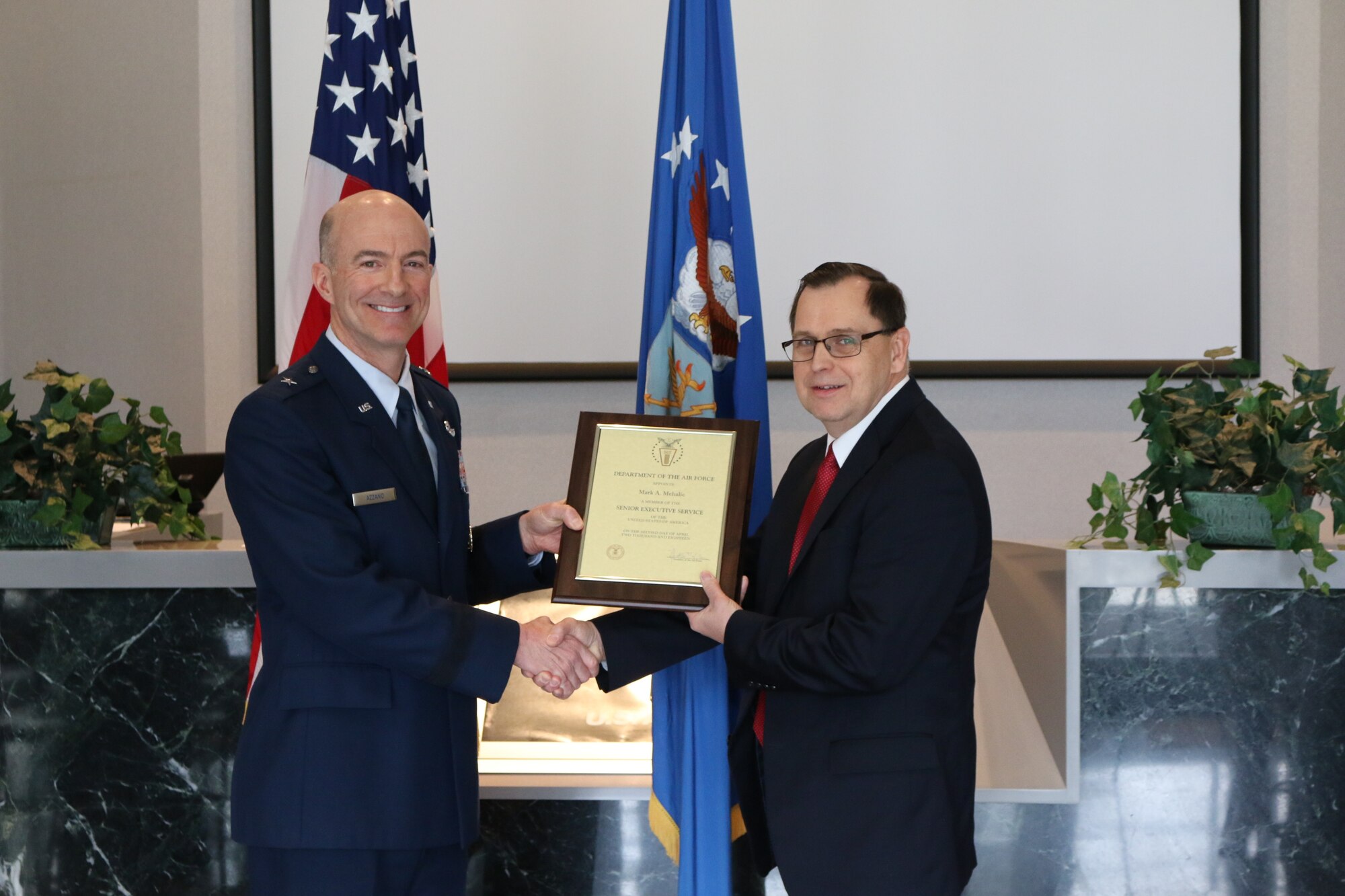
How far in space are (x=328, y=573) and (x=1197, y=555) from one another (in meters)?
1.69

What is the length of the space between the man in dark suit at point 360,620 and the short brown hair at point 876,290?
630mm

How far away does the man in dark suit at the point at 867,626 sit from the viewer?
192 centimetres

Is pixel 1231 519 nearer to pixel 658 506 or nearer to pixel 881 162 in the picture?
pixel 658 506

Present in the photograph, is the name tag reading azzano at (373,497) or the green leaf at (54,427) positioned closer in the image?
the name tag reading azzano at (373,497)

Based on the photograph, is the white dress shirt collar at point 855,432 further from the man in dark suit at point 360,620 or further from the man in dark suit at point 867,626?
the man in dark suit at point 360,620

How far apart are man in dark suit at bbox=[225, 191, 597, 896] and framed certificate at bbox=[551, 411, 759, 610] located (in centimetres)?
7

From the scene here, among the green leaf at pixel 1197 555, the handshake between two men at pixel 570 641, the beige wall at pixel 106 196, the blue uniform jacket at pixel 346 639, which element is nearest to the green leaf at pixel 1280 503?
the green leaf at pixel 1197 555

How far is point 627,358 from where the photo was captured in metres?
4.18

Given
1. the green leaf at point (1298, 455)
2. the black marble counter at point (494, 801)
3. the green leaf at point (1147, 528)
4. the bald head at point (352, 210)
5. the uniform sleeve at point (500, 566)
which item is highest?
the bald head at point (352, 210)

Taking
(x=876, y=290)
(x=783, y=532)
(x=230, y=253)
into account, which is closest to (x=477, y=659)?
(x=783, y=532)

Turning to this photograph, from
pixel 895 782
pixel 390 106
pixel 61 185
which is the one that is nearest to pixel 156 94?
pixel 61 185

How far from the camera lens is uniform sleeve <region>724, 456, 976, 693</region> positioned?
1911 mm

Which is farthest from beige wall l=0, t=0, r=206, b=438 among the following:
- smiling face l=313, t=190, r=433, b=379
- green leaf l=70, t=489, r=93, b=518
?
smiling face l=313, t=190, r=433, b=379

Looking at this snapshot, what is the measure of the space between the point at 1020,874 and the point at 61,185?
3974 mm
